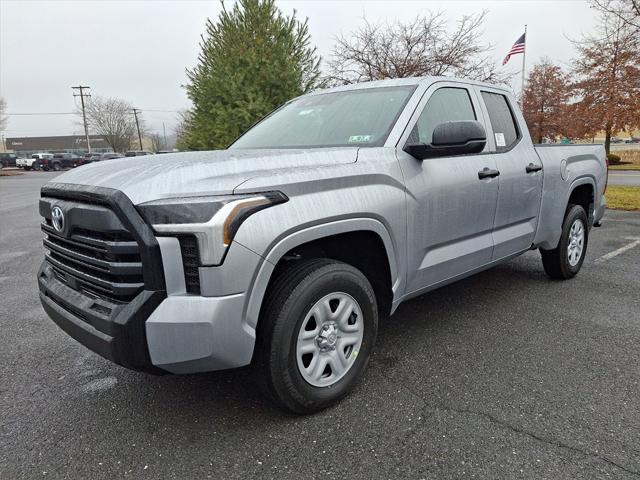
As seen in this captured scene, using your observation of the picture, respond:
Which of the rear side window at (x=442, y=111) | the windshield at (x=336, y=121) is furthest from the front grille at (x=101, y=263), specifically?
the rear side window at (x=442, y=111)

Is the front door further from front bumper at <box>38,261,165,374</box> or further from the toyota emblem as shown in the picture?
the toyota emblem

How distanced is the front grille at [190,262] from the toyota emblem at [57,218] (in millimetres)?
813

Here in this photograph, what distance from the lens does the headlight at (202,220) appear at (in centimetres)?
196

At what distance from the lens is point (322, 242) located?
257cm

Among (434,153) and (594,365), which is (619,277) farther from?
(434,153)

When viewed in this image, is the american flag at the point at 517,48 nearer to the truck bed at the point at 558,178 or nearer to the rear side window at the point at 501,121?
the truck bed at the point at 558,178

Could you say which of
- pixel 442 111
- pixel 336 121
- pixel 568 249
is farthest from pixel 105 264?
pixel 568 249

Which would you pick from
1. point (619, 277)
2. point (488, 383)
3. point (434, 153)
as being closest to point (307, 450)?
point (488, 383)

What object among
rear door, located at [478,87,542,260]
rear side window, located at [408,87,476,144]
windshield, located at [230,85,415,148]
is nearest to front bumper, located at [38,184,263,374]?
windshield, located at [230,85,415,148]

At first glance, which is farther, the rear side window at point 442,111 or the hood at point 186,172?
the rear side window at point 442,111

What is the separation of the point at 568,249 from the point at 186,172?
410 cm

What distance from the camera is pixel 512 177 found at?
12.2ft

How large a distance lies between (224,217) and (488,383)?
1.88 metres

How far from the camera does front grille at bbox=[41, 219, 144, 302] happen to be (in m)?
2.03
